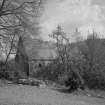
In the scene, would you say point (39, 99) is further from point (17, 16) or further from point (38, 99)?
point (17, 16)

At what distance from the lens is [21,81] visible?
21.0 m

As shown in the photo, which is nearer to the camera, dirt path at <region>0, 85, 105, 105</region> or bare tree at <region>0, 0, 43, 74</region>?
dirt path at <region>0, 85, 105, 105</region>

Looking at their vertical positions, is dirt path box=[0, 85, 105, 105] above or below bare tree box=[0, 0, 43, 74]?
below

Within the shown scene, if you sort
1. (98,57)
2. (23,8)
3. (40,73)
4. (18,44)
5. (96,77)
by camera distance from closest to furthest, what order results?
(23,8) < (18,44) < (96,77) < (98,57) < (40,73)

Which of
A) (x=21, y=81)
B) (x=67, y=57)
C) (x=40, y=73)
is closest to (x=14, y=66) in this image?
(x=40, y=73)

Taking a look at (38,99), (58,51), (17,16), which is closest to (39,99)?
(38,99)

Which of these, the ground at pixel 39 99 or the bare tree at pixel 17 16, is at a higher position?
the bare tree at pixel 17 16

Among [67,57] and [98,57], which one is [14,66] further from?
[98,57]

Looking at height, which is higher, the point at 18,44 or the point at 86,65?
the point at 18,44

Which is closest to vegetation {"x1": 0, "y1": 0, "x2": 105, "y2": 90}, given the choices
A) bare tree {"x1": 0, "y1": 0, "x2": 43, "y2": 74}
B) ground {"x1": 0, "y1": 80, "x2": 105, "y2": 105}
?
bare tree {"x1": 0, "y1": 0, "x2": 43, "y2": 74}

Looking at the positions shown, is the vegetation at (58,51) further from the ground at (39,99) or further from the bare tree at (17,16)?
the ground at (39,99)

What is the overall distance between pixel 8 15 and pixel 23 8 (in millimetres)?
1516

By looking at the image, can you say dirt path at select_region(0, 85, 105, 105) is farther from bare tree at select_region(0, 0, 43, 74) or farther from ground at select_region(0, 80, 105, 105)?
bare tree at select_region(0, 0, 43, 74)

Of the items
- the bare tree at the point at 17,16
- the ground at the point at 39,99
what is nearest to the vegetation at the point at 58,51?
the bare tree at the point at 17,16
